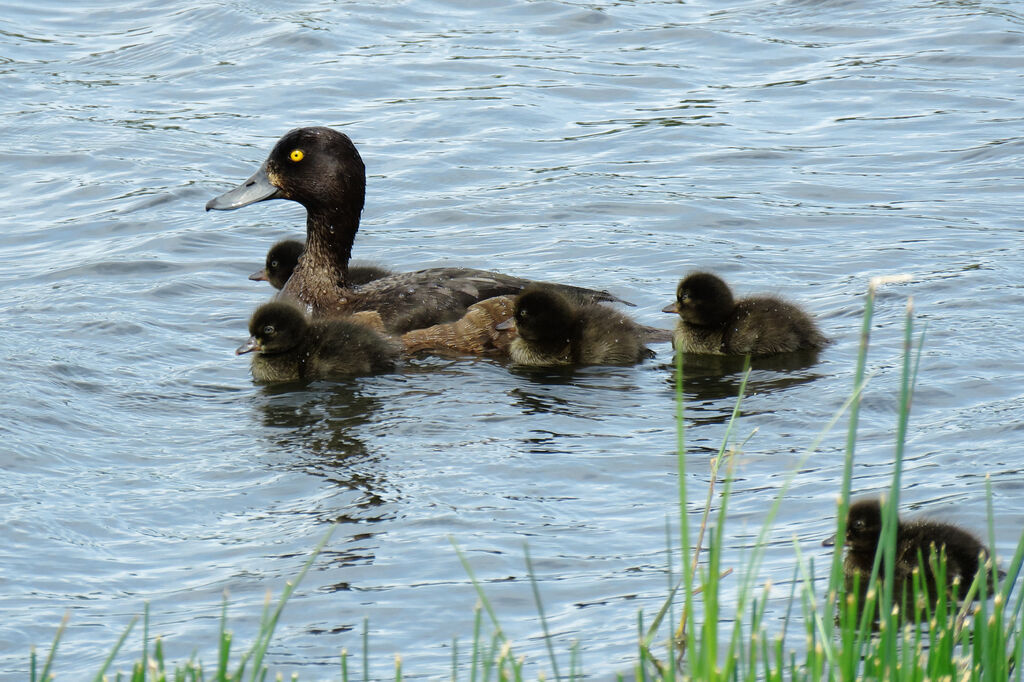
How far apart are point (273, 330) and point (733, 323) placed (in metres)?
2.35

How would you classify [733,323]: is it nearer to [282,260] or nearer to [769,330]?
[769,330]

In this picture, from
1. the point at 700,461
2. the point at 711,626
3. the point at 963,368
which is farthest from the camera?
the point at 963,368

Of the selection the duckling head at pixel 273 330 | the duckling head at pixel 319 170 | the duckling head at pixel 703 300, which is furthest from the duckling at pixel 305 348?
the duckling head at pixel 703 300

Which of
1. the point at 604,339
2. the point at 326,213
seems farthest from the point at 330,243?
the point at 604,339

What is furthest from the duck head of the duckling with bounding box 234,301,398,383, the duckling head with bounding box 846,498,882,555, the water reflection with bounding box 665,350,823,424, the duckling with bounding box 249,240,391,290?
the duckling head with bounding box 846,498,882,555

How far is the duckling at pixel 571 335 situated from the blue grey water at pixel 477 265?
0.38 ft

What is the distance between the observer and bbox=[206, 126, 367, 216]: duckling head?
919 centimetres

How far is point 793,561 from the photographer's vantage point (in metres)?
5.68

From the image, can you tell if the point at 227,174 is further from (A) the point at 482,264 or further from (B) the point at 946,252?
(B) the point at 946,252

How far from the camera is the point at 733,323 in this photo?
834 centimetres

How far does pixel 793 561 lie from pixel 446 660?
1.40 metres

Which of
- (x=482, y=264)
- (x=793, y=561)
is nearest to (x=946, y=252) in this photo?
(x=482, y=264)

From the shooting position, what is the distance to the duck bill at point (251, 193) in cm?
941

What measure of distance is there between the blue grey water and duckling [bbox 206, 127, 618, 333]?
53cm
